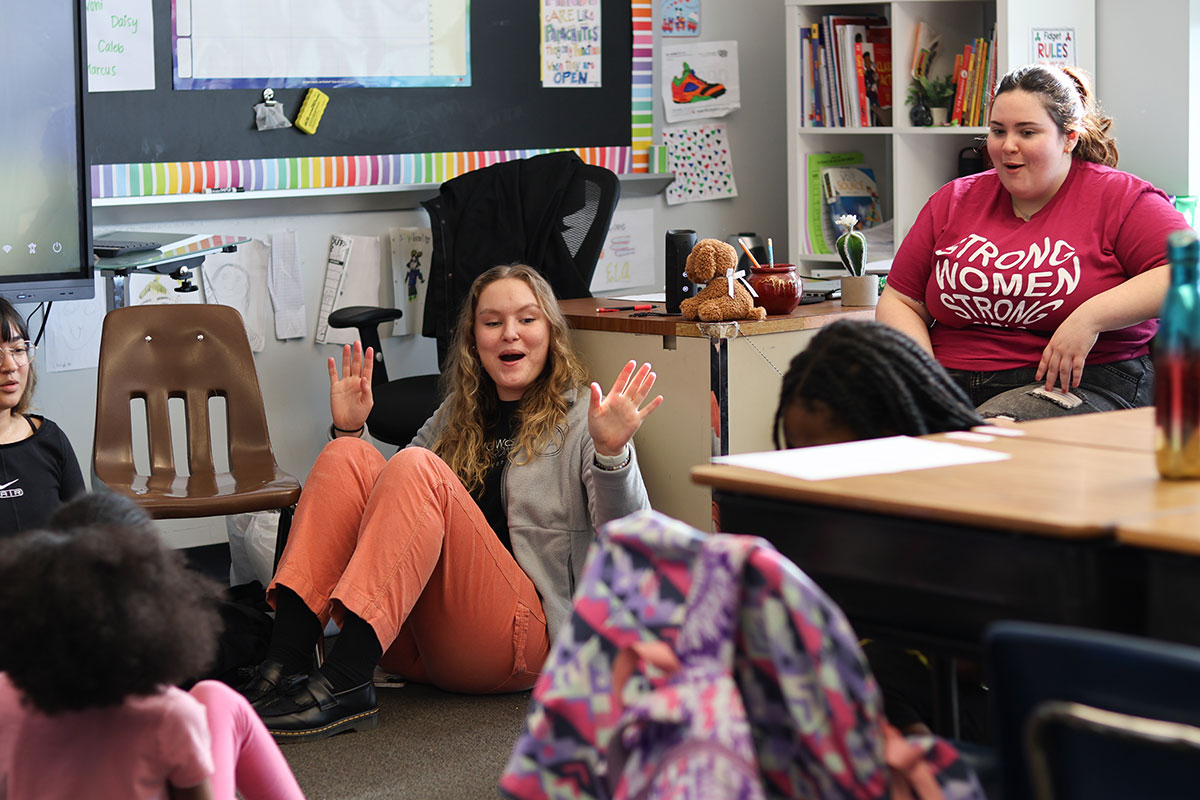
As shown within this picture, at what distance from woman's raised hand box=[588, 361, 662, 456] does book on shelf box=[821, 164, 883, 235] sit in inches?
82.8

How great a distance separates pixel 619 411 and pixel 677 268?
66cm

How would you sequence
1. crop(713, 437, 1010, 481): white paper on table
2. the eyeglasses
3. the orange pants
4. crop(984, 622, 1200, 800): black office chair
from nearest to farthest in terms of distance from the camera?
crop(984, 622, 1200, 800): black office chair, crop(713, 437, 1010, 481): white paper on table, the orange pants, the eyeglasses

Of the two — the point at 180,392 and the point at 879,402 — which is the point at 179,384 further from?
the point at 879,402

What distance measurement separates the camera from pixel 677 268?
3016 mm

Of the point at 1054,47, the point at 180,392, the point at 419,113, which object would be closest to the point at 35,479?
the point at 180,392

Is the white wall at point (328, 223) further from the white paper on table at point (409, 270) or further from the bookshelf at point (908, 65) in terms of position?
the bookshelf at point (908, 65)

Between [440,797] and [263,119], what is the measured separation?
2.07 meters

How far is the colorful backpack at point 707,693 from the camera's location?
1.09 m

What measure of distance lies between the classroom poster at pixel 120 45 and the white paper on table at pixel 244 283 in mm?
477

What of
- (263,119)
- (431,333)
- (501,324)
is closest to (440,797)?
(501,324)

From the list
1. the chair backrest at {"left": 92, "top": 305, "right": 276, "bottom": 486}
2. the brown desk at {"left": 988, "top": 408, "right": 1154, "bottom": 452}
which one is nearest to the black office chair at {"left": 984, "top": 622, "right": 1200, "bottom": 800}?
the brown desk at {"left": 988, "top": 408, "right": 1154, "bottom": 452}

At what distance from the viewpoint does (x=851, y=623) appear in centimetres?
141

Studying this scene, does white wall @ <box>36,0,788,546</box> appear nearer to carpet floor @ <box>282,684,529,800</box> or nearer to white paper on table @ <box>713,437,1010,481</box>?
carpet floor @ <box>282,684,529,800</box>

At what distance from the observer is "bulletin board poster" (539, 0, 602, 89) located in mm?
4215
